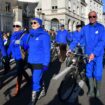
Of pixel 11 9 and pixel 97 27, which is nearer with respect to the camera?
pixel 97 27

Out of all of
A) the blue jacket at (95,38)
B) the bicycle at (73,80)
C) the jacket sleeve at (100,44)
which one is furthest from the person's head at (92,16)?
the bicycle at (73,80)

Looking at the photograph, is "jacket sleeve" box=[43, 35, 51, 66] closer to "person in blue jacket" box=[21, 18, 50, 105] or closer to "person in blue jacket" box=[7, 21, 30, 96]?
"person in blue jacket" box=[21, 18, 50, 105]

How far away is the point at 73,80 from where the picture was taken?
7.41 m

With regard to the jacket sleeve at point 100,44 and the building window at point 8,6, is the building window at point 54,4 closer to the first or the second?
the building window at point 8,6

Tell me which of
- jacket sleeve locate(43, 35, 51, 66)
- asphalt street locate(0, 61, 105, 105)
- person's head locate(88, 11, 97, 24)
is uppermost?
person's head locate(88, 11, 97, 24)

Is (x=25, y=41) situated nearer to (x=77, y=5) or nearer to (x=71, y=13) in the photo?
(x=71, y=13)

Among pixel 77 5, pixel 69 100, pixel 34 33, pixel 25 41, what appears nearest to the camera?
pixel 34 33

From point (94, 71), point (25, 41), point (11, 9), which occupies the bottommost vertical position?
point (94, 71)

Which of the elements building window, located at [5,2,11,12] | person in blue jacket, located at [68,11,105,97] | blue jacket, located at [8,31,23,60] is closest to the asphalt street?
person in blue jacket, located at [68,11,105,97]

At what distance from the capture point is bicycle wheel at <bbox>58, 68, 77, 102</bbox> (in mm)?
7172

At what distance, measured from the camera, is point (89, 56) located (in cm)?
740

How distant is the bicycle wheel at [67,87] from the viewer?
282 inches

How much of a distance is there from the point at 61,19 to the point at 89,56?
5090cm

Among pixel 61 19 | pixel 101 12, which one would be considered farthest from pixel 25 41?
pixel 101 12
